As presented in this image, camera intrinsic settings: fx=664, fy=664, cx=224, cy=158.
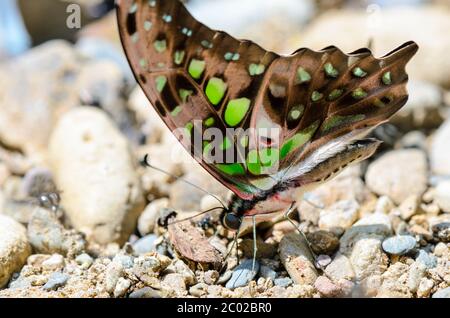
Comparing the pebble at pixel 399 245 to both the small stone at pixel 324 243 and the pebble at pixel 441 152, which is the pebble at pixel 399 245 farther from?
the pebble at pixel 441 152

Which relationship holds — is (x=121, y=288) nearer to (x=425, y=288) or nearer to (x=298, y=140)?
(x=298, y=140)

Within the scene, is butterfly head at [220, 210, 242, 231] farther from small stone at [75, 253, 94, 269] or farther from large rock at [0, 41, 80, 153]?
large rock at [0, 41, 80, 153]

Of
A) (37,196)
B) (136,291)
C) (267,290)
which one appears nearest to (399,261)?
(267,290)

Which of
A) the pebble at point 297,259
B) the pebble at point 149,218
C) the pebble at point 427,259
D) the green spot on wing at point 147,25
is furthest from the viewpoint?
the pebble at point 149,218

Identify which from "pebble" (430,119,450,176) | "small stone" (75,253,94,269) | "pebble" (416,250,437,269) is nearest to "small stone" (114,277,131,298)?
"small stone" (75,253,94,269)

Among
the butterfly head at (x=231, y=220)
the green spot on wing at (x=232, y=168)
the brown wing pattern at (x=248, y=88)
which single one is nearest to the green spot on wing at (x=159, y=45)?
the brown wing pattern at (x=248, y=88)

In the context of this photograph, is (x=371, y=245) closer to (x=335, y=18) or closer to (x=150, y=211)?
(x=150, y=211)

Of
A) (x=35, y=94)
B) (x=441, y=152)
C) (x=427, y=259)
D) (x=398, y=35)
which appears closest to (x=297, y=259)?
(x=427, y=259)
